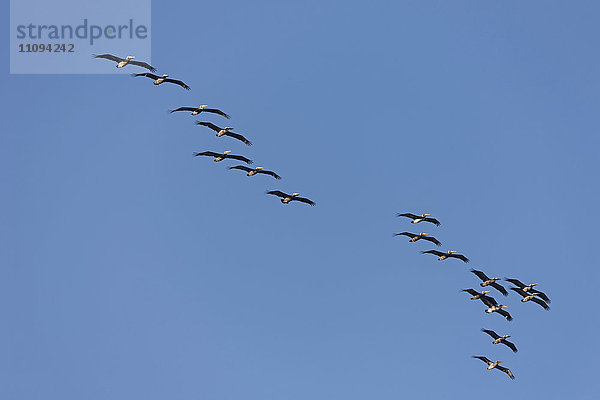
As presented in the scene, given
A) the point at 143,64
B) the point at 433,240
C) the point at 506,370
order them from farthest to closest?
the point at 506,370
the point at 433,240
the point at 143,64

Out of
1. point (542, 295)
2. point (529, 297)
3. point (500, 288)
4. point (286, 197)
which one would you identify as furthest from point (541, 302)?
point (286, 197)

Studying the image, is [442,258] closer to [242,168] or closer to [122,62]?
[242,168]

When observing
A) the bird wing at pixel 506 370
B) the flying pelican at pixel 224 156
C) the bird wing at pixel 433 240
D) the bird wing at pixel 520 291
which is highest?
the flying pelican at pixel 224 156

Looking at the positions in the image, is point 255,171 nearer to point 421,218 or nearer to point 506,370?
point 421,218

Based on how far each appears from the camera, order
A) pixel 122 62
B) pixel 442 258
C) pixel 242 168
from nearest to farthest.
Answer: pixel 122 62, pixel 242 168, pixel 442 258

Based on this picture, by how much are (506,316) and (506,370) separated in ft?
26.8

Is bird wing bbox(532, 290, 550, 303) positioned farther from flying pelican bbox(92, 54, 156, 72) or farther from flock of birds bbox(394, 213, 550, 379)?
flying pelican bbox(92, 54, 156, 72)

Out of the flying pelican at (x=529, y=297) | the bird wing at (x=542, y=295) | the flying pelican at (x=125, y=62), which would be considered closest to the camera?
the flying pelican at (x=125, y=62)

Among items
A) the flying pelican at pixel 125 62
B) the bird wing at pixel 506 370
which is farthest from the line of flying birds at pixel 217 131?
the bird wing at pixel 506 370

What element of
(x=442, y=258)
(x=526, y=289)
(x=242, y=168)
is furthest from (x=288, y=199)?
(x=526, y=289)

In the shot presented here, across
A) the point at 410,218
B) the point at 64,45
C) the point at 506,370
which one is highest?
the point at 64,45

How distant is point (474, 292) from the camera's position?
16288 centimetres

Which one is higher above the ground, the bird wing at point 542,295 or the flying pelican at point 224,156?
the flying pelican at point 224,156

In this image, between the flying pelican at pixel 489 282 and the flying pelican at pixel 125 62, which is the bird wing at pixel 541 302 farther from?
the flying pelican at pixel 125 62
